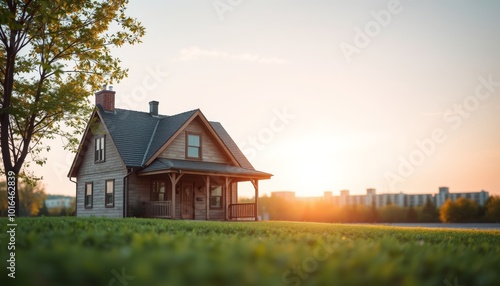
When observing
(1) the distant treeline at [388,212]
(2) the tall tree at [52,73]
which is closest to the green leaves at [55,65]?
(2) the tall tree at [52,73]

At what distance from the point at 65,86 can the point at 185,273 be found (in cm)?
2125

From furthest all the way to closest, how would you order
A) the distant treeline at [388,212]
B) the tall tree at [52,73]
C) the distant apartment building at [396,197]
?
the distant apartment building at [396,197]
the distant treeline at [388,212]
the tall tree at [52,73]

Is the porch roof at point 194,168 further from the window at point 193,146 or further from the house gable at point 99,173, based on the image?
the house gable at point 99,173

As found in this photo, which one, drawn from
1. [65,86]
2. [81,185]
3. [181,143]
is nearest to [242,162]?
[181,143]

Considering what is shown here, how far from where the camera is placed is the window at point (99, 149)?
28.6 metres

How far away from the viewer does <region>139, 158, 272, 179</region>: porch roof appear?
24.0m

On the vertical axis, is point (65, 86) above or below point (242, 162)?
above

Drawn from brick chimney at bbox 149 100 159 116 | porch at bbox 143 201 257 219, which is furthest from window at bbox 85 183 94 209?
brick chimney at bbox 149 100 159 116

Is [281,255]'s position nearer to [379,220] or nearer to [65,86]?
[65,86]

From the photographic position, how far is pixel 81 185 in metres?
31.0

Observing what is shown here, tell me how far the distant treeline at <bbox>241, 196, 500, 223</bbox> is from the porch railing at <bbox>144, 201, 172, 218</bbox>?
2706 cm

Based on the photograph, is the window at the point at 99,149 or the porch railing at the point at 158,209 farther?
the window at the point at 99,149

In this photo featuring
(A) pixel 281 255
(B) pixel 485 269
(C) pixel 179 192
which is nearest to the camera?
(A) pixel 281 255

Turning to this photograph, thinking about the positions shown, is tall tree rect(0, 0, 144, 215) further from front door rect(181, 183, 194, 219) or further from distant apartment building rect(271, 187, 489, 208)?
distant apartment building rect(271, 187, 489, 208)
